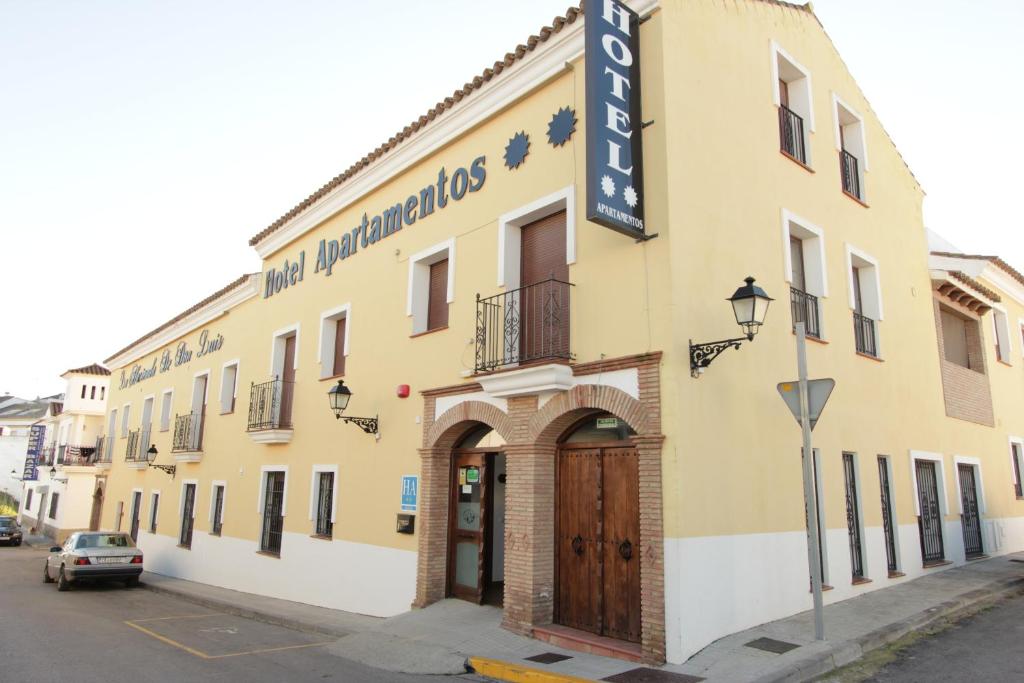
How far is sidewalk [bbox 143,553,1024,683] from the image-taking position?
263 inches

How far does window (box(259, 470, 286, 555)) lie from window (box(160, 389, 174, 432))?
28.2 ft

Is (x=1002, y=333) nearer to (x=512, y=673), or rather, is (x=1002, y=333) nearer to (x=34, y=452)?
(x=512, y=673)

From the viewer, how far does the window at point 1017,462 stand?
51.1 feet

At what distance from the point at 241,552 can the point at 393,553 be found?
646cm

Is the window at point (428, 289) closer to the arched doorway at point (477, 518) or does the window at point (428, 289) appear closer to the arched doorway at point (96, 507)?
the arched doorway at point (477, 518)

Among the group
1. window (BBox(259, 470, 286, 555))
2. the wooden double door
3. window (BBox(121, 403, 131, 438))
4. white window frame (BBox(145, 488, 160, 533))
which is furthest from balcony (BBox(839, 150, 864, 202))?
window (BBox(121, 403, 131, 438))

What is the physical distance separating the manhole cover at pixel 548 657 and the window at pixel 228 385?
1268 cm

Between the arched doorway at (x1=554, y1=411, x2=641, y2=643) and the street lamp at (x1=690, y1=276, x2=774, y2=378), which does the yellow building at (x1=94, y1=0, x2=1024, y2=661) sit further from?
the street lamp at (x1=690, y1=276, x2=774, y2=378)

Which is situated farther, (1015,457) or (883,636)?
(1015,457)

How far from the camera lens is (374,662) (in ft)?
26.3

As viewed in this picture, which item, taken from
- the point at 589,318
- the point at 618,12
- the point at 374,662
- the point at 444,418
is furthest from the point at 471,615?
the point at 618,12

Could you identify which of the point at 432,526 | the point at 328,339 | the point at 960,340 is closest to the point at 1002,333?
the point at 960,340

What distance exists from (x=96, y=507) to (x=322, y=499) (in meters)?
22.8

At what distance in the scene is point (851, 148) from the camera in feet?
40.8
